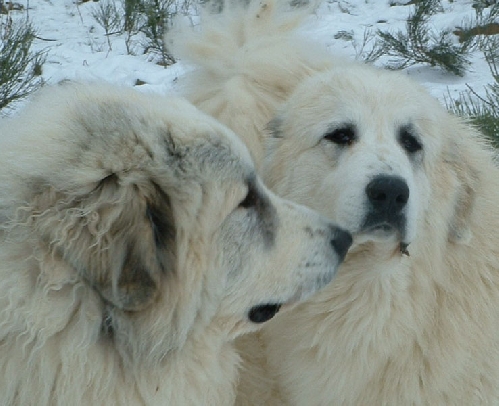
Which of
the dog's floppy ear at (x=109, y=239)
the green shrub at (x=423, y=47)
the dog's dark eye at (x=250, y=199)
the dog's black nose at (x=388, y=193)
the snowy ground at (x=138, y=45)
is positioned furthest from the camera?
the green shrub at (x=423, y=47)

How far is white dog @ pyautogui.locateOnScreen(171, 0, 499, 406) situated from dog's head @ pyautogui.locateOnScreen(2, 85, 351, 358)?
1.47ft

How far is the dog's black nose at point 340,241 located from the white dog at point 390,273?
0.59ft

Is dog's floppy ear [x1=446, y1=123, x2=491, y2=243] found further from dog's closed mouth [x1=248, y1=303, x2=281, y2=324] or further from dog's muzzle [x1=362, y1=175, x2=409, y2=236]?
dog's closed mouth [x1=248, y1=303, x2=281, y2=324]

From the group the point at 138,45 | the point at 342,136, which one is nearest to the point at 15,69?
the point at 138,45

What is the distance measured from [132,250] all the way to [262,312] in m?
0.60

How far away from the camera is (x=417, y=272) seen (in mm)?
2873

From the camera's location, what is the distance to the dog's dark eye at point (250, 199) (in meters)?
2.28

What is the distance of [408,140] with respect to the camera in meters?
2.88

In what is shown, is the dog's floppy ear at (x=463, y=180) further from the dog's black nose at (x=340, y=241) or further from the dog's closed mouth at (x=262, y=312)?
the dog's closed mouth at (x=262, y=312)

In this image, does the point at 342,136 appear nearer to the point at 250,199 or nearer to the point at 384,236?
the point at 384,236

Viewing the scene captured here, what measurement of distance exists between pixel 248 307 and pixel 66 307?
1.94ft

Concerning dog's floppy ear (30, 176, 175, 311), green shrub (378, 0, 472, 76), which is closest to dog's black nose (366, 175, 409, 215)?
dog's floppy ear (30, 176, 175, 311)

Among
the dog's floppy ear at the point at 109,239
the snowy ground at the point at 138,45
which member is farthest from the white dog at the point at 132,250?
the snowy ground at the point at 138,45

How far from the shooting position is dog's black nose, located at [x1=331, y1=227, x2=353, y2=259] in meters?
2.40
